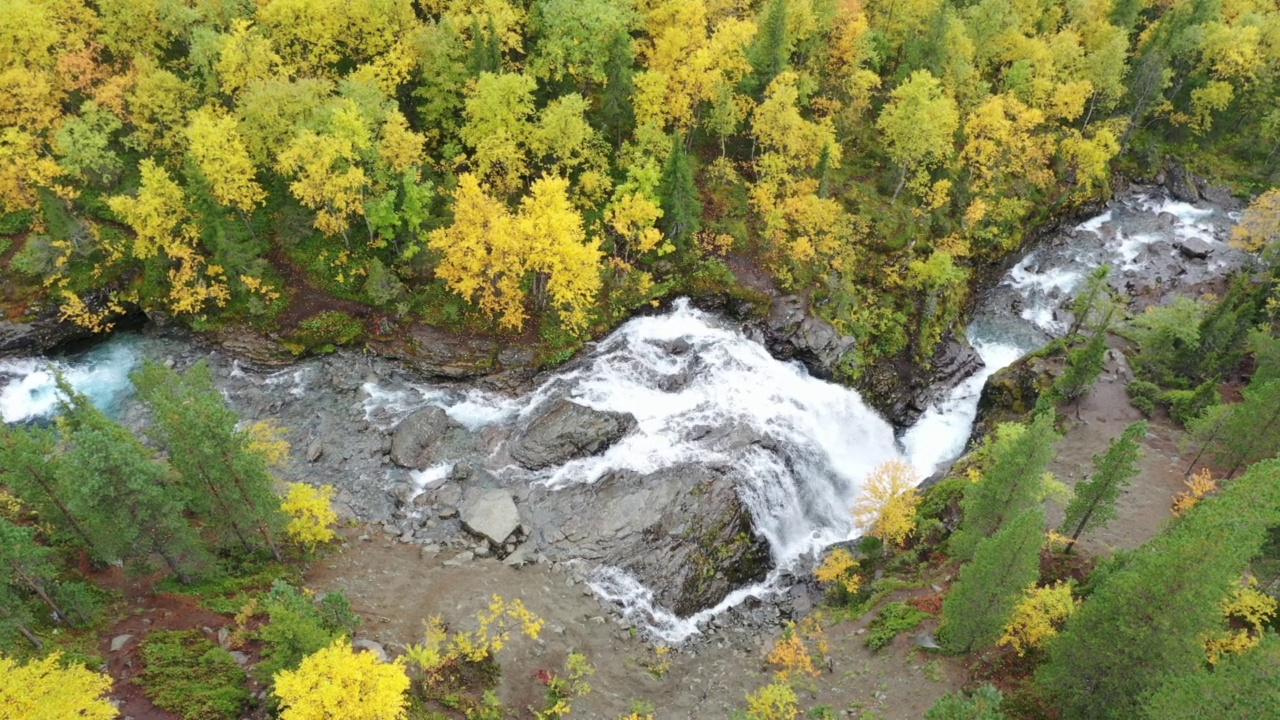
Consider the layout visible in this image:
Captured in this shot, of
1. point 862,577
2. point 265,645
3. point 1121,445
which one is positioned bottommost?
point 862,577

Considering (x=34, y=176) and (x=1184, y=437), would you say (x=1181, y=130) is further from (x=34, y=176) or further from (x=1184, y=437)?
(x=34, y=176)

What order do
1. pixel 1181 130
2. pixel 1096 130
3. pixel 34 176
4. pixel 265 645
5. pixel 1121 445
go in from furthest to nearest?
pixel 1181 130 < pixel 1096 130 < pixel 34 176 < pixel 1121 445 < pixel 265 645

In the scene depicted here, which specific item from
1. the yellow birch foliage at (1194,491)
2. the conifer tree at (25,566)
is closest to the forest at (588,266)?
the conifer tree at (25,566)

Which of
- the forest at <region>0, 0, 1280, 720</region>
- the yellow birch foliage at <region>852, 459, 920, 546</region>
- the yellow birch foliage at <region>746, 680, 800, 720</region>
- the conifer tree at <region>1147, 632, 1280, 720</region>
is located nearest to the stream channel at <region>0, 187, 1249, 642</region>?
the forest at <region>0, 0, 1280, 720</region>

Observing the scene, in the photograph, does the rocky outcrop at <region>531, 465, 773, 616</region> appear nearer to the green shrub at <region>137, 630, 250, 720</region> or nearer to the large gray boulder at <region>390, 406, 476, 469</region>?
the large gray boulder at <region>390, 406, 476, 469</region>

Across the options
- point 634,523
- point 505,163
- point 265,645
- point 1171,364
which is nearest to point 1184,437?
point 1171,364

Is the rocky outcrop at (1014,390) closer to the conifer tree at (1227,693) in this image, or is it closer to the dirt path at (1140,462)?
the dirt path at (1140,462)
